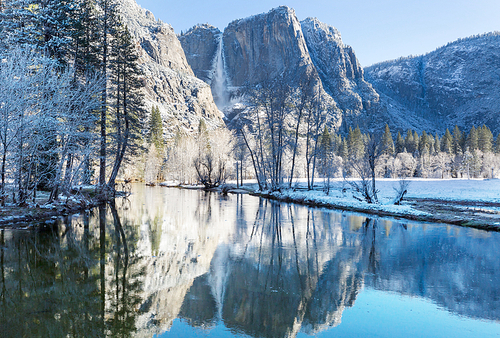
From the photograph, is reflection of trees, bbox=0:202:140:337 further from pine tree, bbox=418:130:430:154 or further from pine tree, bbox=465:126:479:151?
pine tree, bbox=465:126:479:151

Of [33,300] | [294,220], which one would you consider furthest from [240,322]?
[294,220]

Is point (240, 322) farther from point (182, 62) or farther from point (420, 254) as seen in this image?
point (182, 62)

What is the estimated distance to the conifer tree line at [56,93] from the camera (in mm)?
13312

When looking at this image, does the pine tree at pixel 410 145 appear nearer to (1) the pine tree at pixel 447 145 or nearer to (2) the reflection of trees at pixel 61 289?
(1) the pine tree at pixel 447 145

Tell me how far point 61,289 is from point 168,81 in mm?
154963

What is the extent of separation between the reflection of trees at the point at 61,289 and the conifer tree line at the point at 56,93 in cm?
574

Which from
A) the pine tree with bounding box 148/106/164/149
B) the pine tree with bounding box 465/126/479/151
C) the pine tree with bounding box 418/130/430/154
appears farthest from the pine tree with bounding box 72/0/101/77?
the pine tree with bounding box 465/126/479/151

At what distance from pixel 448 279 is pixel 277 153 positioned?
87.4 ft

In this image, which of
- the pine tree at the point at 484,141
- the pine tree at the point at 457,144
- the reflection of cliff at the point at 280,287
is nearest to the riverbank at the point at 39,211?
the reflection of cliff at the point at 280,287

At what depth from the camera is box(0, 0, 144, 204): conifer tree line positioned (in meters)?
13.3

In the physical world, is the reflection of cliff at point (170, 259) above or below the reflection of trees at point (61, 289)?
below

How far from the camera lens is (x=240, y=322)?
490 cm

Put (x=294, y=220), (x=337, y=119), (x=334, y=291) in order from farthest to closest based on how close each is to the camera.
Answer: (x=337, y=119) → (x=294, y=220) → (x=334, y=291)

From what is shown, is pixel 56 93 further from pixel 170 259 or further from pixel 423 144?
pixel 423 144
